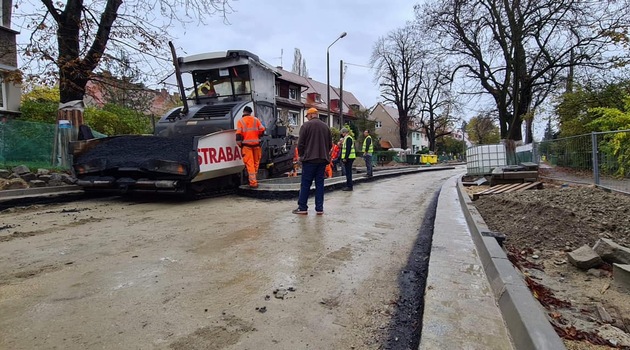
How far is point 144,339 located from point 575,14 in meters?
20.0

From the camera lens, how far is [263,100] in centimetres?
880

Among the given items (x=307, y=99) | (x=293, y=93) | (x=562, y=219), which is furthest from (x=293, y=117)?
(x=562, y=219)

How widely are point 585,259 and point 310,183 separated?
3.49 meters

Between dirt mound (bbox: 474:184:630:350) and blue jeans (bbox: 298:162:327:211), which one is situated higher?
blue jeans (bbox: 298:162:327:211)

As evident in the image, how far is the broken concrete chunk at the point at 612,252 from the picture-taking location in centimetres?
319

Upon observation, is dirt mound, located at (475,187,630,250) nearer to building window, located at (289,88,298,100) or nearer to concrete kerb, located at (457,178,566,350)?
concrete kerb, located at (457,178,566,350)

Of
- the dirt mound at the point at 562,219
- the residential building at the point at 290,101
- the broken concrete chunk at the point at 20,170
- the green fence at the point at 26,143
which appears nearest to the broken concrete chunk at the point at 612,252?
the dirt mound at the point at 562,219

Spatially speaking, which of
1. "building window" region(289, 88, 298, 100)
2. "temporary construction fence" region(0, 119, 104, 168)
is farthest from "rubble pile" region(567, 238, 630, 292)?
"building window" region(289, 88, 298, 100)

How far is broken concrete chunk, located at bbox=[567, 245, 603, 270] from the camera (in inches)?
129

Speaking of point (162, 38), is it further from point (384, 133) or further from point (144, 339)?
point (384, 133)

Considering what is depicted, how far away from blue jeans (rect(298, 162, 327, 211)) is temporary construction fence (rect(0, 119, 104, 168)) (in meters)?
6.49

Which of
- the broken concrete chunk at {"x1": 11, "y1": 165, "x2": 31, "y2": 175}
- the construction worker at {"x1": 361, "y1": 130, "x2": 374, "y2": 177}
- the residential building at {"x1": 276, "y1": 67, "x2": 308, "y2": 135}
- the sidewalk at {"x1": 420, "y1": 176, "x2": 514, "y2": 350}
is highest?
the residential building at {"x1": 276, "y1": 67, "x2": 308, "y2": 135}

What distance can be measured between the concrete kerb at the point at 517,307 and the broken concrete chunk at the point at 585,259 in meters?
0.81

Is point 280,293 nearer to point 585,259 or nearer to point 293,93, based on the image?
point 585,259
